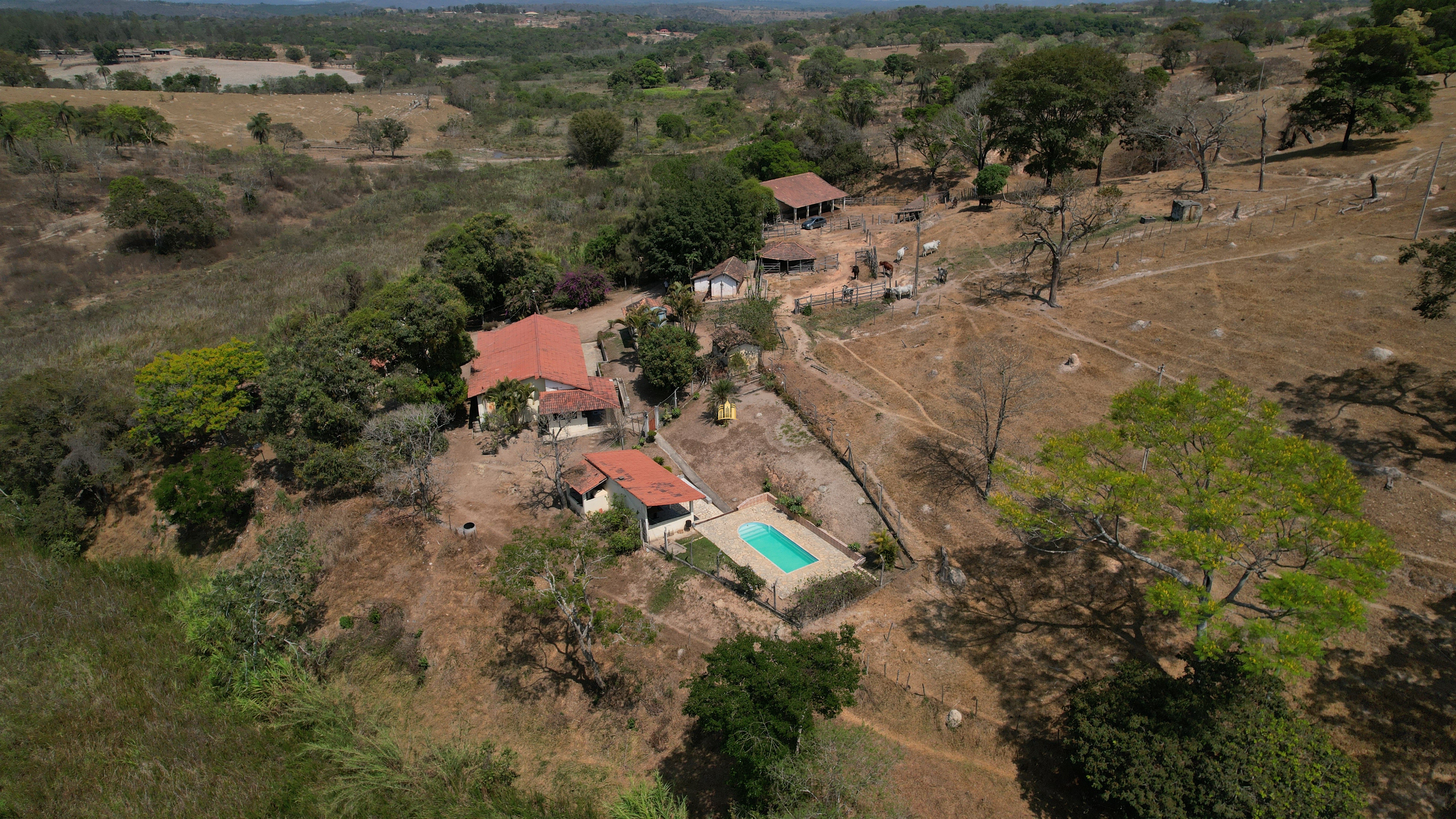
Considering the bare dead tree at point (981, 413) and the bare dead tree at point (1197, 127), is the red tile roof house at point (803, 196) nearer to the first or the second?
the bare dead tree at point (1197, 127)

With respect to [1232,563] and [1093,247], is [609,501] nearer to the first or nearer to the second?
[1232,563]

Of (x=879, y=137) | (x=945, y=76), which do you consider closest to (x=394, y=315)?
(x=879, y=137)

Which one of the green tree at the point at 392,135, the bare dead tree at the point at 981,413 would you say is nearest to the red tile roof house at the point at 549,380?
the bare dead tree at the point at 981,413

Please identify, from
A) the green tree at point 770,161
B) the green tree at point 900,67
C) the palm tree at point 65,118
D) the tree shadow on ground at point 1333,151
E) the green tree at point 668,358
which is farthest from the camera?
the green tree at point 900,67

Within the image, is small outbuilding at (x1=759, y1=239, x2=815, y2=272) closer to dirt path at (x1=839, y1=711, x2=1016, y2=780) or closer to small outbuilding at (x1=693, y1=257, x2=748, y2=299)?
small outbuilding at (x1=693, y1=257, x2=748, y2=299)

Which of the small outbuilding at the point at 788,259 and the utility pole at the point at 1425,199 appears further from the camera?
the small outbuilding at the point at 788,259
